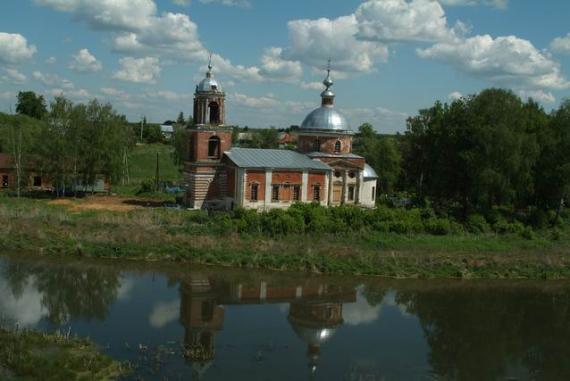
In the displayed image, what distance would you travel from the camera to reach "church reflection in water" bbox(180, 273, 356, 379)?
1642 centimetres

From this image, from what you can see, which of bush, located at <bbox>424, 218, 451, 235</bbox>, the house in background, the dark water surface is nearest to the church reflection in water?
the dark water surface

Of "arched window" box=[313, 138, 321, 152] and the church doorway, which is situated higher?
"arched window" box=[313, 138, 321, 152]

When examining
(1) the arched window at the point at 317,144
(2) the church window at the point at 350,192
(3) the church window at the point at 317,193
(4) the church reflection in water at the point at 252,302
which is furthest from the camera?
(1) the arched window at the point at 317,144

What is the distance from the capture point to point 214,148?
125 feet

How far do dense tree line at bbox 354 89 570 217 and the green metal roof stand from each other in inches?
312

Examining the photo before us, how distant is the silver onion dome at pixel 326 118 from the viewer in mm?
40031

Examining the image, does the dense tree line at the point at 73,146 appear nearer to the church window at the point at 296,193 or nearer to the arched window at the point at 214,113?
the arched window at the point at 214,113

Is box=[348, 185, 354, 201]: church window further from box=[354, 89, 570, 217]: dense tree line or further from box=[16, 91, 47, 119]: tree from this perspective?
box=[16, 91, 47, 119]: tree

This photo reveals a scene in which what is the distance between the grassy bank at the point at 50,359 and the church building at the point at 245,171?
2059 centimetres

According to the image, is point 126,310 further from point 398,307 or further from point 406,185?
point 406,185

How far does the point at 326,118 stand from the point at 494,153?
10910 mm

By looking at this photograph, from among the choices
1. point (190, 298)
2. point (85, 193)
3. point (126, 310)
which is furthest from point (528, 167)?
point (85, 193)

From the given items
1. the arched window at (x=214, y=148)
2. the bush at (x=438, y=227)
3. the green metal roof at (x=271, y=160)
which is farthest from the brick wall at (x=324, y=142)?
the bush at (x=438, y=227)

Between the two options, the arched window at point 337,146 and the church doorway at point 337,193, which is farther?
the arched window at point 337,146
